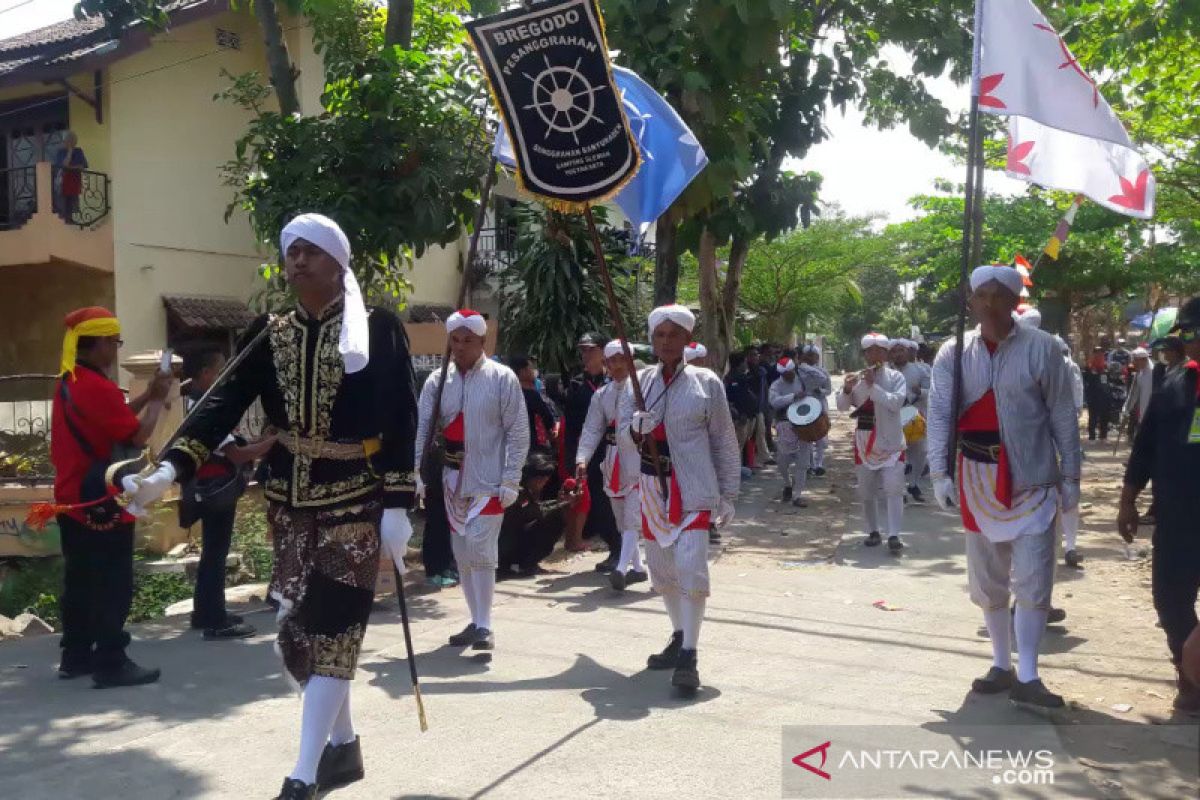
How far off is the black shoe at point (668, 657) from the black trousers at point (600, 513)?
3313 millimetres

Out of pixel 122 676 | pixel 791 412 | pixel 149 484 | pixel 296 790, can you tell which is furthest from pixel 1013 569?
pixel 791 412

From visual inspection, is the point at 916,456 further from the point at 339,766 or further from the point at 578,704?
the point at 339,766

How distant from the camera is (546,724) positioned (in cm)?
533

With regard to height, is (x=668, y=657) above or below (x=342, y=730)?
below

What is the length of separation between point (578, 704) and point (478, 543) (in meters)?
1.43

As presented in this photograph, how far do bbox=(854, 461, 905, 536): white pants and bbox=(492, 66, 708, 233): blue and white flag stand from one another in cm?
382

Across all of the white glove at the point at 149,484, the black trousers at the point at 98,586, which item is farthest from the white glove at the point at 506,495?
the white glove at the point at 149,484

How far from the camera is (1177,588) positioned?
5355 millimetres

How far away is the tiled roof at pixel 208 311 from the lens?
16797 millimetres

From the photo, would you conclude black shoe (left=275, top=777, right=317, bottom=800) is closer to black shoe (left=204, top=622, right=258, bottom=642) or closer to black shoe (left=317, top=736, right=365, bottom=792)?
black shoe (left=317, top=736, right=365, bottom=792)

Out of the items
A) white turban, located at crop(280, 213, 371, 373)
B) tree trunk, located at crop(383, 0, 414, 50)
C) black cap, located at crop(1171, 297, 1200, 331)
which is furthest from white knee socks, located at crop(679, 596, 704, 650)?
tree trunk, located at crop(383, 0, 414, 50)

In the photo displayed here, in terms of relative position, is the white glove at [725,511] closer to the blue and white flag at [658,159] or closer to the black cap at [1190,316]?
the black cap at [1190,316]

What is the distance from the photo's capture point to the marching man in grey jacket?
5.45 meters

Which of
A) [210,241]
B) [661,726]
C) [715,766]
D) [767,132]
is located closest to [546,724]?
[661,726]
